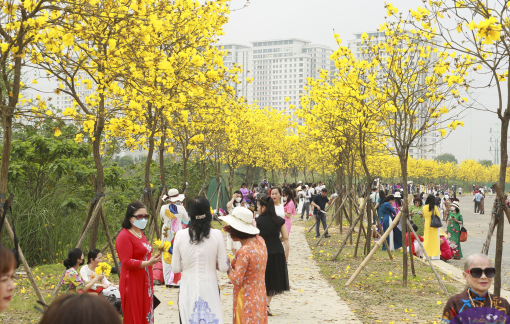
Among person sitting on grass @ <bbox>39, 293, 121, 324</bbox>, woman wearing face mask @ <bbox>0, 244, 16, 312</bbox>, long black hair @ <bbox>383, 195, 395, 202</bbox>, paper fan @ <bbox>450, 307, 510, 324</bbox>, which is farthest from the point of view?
long black hair @ <bbox>383, 195, 395, 202</bbox>

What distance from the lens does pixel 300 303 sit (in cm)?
783

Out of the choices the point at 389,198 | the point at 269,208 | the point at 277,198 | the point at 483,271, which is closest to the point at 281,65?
the point at 389,198

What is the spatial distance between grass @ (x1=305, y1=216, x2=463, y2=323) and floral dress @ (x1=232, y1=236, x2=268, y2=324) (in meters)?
2.56

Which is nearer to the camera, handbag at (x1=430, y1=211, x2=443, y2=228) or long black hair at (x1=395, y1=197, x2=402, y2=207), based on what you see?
handbag at (x1=430, y1=211, x2=443, y2=228)

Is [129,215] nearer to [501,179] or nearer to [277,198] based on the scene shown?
[501,179]

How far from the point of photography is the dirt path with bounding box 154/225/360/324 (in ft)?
22.4

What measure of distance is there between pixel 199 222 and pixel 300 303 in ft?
12.7

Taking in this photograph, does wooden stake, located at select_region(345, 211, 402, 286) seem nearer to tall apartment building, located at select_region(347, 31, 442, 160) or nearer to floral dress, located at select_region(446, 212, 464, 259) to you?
tall apartment building, located at select_region(347, 31, 442, 160)

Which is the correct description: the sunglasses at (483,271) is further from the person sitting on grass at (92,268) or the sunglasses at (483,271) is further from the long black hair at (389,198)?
the long black hair at (389,198)

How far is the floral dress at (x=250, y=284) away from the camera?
466cm

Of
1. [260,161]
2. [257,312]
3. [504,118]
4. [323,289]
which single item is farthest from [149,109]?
[260,161]

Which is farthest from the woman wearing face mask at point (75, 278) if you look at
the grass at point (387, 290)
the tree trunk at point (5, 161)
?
the grass at point (387, 290)

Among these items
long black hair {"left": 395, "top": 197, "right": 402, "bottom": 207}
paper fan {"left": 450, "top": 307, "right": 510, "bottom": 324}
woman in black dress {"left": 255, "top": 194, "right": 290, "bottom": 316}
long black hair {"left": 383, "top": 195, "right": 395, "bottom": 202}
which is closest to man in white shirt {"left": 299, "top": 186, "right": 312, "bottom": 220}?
long black hair {"left": 395, "top": 197, "right": 402, "bottom": 207}

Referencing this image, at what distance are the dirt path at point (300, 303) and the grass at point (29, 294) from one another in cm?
155
